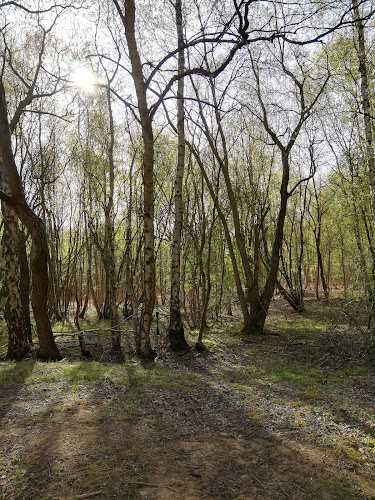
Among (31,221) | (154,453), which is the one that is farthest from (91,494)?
(31,221)

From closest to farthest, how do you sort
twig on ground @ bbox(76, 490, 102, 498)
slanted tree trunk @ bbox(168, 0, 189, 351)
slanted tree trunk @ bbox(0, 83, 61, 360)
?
twig on ground @ bbox(76, 490, 102, 498) < slanted tree trunk @ bbox(0, 83, 61, 360) < slanted tree trunk @ bbox(168, 0, 189, 351)

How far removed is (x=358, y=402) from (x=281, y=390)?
1.19 metres

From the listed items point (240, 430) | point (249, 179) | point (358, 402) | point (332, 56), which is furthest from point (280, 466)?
point (249, 179)

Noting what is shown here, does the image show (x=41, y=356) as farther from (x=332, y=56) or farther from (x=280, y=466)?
(x=332, y=56)

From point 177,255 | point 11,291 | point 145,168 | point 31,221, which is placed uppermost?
point 145,168

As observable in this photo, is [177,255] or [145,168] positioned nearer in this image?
[145,168]

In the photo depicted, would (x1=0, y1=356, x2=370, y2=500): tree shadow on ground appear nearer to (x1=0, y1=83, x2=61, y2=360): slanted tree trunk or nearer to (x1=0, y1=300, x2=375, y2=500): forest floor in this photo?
(x1=0, y1=300, x2=375, y2=500): forest floor

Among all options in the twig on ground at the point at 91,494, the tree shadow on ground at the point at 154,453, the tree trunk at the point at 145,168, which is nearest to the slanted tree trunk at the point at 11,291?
the tree trunk at the point at 145,168

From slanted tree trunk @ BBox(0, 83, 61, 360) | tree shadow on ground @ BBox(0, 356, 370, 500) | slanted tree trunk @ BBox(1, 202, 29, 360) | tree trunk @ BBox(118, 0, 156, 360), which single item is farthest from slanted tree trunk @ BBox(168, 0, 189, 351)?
tree shadow on ground @ BBox(0, 356, 370, 500)

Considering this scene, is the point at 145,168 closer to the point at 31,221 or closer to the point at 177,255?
the point at 31,221

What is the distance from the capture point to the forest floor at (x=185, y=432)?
3.01 metres

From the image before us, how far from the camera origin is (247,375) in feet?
23.5

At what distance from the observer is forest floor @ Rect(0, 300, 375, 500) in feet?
9.86

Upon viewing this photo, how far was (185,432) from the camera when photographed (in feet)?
13.1
